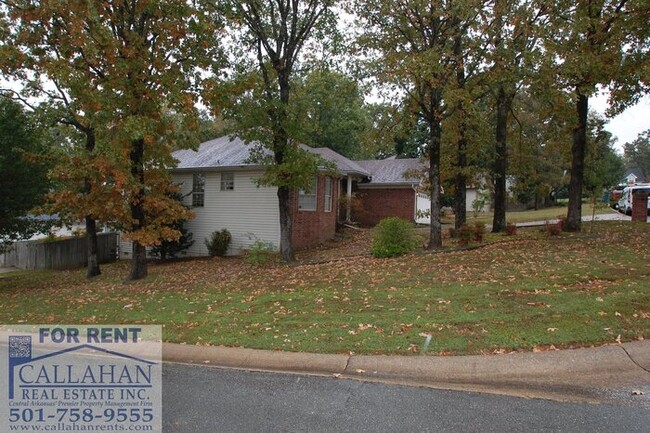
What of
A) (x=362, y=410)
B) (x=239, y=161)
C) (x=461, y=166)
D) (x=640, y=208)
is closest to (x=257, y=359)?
(x=362, y=410)

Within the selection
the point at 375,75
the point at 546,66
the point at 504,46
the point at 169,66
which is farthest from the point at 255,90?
the point at 546,66

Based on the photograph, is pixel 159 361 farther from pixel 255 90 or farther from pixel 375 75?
pixel 375 75

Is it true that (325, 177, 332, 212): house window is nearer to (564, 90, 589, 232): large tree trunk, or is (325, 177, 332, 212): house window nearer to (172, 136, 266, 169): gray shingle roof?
(172, 136, 266, 169): gray shingle roof

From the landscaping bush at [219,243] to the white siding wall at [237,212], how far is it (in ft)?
0.71

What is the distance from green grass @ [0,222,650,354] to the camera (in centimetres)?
570

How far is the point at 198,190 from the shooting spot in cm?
1948

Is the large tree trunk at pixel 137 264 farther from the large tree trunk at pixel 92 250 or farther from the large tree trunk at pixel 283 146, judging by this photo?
the large tree trunk at pixel 283 146

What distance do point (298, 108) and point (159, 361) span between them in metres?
9.30

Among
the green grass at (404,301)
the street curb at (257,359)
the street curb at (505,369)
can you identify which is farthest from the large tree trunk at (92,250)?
the street curb at (505,369)

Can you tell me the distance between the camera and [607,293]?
7039mm

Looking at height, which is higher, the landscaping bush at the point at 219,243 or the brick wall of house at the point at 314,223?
the brick wall of house at the point at 314,223

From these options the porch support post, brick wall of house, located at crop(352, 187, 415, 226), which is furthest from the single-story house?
brick wall of house, located at crop(352, 187, 415, 226)

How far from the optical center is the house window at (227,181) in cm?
1844

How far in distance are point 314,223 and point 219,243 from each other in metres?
4.07
